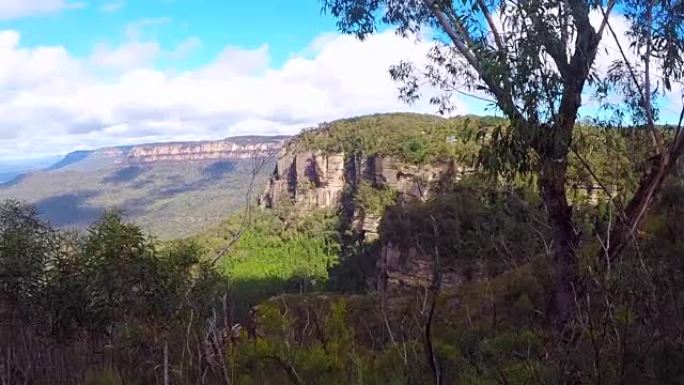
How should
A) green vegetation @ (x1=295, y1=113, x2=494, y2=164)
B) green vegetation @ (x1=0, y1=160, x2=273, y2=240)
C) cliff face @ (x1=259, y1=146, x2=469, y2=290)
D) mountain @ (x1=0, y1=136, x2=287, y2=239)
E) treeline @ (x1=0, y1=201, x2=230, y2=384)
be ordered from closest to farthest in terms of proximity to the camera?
treeline @ (x1=0, y1=201, x2=230, y2=384) < cliff face @ (x1=259, y1=146, x2=469, y2=290) < green vegetation @ (x1=295, y1=113, x2=494, y2=164) < green vegetation @ (x1=0, y1=160, x2=273, y2=240) < mountain @ (x1=0, y1=136, x2=287, y2=239)

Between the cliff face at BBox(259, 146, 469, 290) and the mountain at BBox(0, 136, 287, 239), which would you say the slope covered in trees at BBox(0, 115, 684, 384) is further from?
the mountain at BBox(0, 136, 287, 239)

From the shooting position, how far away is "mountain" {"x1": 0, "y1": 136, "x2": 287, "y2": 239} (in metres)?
109

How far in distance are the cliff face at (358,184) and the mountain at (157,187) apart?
2804 centimetres

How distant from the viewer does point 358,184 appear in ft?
198

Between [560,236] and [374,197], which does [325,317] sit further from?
[374,197]

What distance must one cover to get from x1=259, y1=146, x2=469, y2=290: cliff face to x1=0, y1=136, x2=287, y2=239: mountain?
92.0 feet

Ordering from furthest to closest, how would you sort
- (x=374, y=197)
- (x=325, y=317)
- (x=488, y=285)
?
(x=374, y=197) → (x=488, y=285) → (x=325, y=317)

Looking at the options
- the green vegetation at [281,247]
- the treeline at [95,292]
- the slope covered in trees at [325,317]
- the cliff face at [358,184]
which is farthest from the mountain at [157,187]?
the treeline at [95,292]

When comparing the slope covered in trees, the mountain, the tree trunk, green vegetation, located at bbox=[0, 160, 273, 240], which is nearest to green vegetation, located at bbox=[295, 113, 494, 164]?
green vegetation, located at bbox=[0, 160, 273, 240]

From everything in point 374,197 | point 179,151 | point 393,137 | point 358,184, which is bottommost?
point 374,197

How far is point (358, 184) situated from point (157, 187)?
10186cm

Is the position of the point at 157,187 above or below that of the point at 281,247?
below

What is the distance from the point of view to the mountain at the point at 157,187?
109438 millimetres

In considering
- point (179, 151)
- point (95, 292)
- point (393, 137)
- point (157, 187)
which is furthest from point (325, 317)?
point (179, 151)
